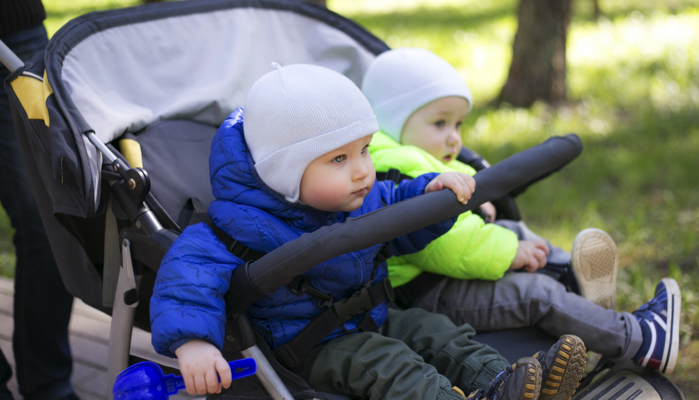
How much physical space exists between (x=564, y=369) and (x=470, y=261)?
622mm

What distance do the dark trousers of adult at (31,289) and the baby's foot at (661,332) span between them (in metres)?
2.02

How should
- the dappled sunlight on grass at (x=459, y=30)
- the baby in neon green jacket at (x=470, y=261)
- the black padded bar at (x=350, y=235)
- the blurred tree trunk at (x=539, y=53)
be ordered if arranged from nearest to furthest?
the black padded bar at (x=350, y=235)
the baby in neon green jacket at (x=470, y=261)
the blurred tree trunk at (x=539, y=53)
the dappled sunlight on grass at (x=459, y=30)

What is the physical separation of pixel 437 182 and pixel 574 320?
70 cm

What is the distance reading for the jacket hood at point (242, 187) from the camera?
5.56ft

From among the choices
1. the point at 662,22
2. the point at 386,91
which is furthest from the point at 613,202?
the point at 662,22

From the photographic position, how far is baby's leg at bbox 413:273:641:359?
1987mm

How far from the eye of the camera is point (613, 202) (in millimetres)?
4133

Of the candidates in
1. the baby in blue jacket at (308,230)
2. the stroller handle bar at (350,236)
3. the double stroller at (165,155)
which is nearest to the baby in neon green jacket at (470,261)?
the double stroller at (165,155)

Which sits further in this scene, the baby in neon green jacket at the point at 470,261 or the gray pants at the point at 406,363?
the baby in neon green jacket at the point at 470,261

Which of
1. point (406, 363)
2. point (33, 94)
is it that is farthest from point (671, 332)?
point (33, 94)

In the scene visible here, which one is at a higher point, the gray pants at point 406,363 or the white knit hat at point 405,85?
the white knit hat at point 405,85

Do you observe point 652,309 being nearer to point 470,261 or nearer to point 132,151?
point 470,261

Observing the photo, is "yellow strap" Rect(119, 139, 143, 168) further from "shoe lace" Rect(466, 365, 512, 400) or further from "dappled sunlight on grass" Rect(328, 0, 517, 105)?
"dappled sunlight on grass" Rect(328, 0, 517, 105)

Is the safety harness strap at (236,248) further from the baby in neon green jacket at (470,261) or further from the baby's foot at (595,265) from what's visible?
the baby's foot at (595,265)
